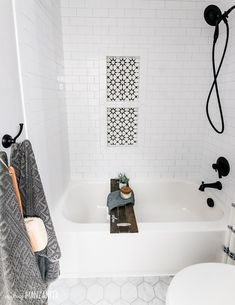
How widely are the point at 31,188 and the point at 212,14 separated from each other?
2005mm

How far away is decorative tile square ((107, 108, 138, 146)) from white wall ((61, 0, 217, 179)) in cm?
6

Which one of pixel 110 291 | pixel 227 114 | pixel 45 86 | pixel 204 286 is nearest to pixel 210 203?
pixel 227 114

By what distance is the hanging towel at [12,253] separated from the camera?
687 mm

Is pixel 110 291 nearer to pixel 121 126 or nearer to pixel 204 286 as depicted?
pixel 204 286

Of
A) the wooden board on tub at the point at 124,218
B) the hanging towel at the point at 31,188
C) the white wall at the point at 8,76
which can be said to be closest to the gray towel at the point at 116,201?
the wooden board on tub at the point at 124,218

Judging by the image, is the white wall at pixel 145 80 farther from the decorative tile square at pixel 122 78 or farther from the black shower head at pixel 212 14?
the black shower head at pixel 212 14

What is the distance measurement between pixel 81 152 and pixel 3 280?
5.03 feet

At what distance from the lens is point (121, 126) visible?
214 cm

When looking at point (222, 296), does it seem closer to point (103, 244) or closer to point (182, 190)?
point (103, 244)

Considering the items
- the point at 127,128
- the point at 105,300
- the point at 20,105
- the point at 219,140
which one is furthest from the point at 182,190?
the point at 20,105

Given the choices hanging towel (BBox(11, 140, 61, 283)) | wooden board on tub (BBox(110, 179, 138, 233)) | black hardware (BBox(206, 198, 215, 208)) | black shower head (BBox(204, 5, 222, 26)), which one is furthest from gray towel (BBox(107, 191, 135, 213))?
black shower head (BBox(204, 5, 222, 26))

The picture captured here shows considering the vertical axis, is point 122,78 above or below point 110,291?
above

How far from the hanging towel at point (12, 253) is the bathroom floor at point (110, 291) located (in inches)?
28.8

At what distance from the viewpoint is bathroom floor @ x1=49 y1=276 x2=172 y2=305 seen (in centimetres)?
139
